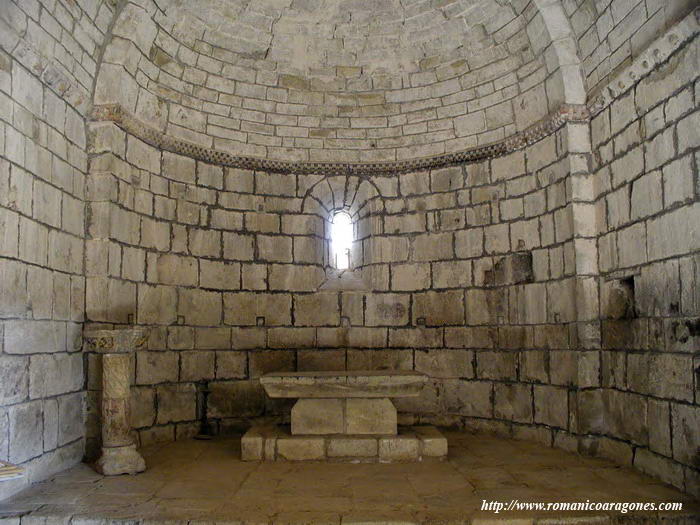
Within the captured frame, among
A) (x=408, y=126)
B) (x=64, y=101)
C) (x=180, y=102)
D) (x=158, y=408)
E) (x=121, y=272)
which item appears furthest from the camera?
(x=408, y=126)

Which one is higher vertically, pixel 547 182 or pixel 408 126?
pixel 408 126

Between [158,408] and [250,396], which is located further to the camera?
[250,396]

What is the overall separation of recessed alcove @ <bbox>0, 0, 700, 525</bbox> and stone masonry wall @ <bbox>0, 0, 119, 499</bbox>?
27 millimetres

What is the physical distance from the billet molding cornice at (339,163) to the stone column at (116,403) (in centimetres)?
254

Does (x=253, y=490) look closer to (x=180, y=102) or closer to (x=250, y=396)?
(x=250, y=396)

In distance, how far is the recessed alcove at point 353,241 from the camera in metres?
4.96

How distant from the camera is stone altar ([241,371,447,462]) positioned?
19.6 ft

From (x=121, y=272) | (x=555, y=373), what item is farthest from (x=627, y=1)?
(x=121, y=272)

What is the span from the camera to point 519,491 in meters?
4.83

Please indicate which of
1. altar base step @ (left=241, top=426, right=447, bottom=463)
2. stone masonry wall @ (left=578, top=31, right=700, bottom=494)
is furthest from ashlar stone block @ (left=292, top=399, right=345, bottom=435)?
stone masonry wall @ (left=578, top=31, right=700, bottom=494)

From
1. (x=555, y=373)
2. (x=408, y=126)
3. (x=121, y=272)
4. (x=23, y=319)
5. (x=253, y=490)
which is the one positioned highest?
(x=408, y=126)

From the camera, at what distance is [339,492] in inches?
194

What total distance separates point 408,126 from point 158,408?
517 cm

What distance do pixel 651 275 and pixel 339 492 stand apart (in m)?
3.41
